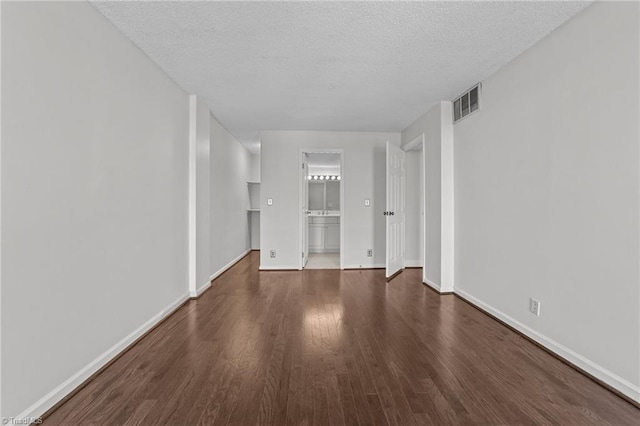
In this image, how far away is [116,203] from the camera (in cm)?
227

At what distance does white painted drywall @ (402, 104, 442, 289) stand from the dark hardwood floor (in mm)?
976

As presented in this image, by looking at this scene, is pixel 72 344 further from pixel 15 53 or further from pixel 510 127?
pixel 510 127

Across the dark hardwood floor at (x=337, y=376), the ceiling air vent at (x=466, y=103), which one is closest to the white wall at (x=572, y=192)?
the ceiling air vent at (x=466, y=103)

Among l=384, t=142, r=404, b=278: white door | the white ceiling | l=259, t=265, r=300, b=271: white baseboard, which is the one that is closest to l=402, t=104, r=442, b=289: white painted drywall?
the white ceiling

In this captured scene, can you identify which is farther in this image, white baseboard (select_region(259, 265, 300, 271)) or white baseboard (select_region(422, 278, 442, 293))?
white baseboard (select_region(259, 265, 300, 271))

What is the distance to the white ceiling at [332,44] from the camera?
2.09 metres

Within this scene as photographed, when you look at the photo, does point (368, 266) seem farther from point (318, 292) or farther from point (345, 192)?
point (318, 292)

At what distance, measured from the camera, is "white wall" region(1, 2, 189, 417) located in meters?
1.49

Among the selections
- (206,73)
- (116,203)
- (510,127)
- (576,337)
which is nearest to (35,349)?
(116,203)

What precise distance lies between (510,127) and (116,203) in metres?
3.26

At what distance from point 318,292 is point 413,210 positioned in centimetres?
268

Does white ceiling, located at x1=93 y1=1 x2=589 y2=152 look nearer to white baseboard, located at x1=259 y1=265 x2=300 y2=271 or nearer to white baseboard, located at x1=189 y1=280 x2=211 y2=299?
white baseboard, located at x1=189 y1=280 x2=211 y2=299

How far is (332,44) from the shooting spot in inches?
98.8

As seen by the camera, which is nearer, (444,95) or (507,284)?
(507,284)
